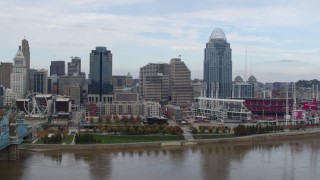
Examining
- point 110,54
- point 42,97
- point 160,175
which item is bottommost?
point 160,175

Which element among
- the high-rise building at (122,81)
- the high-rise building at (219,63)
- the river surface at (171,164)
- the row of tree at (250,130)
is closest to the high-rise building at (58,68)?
the high-rise building at (122,81)

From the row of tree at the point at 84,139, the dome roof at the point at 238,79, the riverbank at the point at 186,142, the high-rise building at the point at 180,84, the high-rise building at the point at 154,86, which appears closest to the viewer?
the riverbank at the point at 186,142

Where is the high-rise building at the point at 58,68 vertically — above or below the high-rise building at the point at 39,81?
above

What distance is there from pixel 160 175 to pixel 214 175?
89cm

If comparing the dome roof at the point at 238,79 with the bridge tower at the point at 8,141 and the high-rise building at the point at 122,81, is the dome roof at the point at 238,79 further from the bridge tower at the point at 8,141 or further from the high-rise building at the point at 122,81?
the bridge tower at the point at 8,141

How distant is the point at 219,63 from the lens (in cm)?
Result: 3838

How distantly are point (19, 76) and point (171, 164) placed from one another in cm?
2405

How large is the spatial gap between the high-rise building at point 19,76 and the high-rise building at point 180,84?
928 centimetres

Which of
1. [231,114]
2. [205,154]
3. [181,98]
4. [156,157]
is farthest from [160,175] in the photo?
[181,98]

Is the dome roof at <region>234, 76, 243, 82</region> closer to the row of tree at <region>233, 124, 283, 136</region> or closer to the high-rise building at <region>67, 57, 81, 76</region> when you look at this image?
the high-rise building at <region>67, 57, 81, 76</region>

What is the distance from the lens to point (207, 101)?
2325cm

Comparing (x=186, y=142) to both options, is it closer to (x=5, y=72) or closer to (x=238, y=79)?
(x=5, y=72)

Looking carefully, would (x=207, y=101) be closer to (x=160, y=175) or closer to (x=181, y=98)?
(x=181, y=98)

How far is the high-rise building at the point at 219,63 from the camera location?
37969mm
